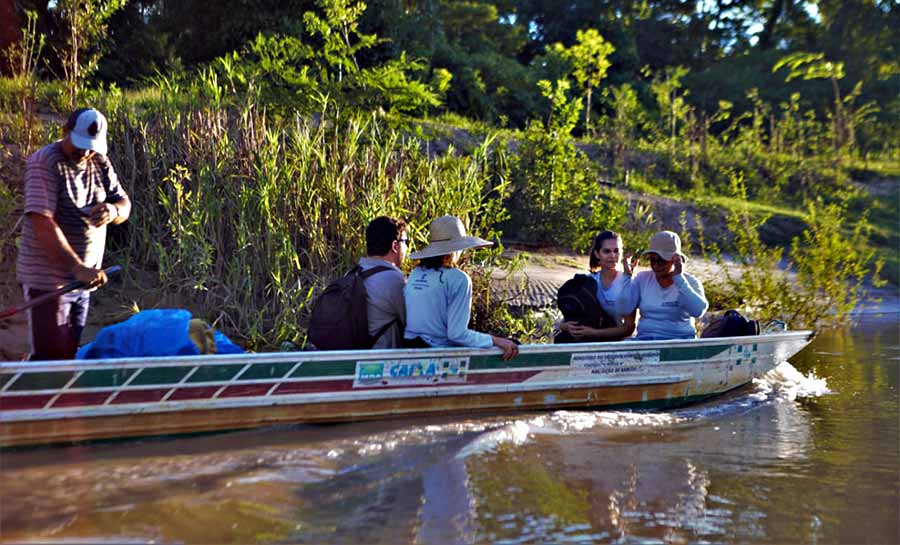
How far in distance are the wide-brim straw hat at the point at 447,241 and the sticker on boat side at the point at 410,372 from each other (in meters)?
0.65

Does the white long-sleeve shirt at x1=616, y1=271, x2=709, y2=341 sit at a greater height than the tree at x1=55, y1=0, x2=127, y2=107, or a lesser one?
lesser

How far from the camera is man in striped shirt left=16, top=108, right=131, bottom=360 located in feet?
16.7

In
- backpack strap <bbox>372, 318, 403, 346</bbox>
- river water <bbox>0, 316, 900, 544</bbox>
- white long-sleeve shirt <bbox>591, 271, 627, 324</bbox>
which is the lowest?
river water <bbox>0, 316, 900, 544</bbox>

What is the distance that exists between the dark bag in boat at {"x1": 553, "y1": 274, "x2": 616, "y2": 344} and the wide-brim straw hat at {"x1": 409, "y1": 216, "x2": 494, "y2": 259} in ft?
4.29

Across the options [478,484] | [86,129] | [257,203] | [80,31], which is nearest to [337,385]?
[478,484]

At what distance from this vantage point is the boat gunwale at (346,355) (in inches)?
200

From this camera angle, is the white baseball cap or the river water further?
the white baseball cap

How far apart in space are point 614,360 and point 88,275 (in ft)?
11.4

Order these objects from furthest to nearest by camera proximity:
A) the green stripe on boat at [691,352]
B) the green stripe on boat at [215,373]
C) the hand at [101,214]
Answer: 1. the green stripe on boat at [691,352]
2. the green stripe on boat at [215,373]
3. the hand at [101,214]

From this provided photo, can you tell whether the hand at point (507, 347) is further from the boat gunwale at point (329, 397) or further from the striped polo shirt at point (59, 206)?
the striped polo shirt at point (59, 206)

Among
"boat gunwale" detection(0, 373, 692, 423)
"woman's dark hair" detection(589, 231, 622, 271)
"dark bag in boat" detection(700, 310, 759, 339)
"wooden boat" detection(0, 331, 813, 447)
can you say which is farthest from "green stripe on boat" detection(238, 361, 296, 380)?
"dark bag in boat" detection(700, 310, 759, 339)

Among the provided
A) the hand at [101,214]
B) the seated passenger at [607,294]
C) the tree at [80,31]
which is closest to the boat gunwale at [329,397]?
the seated passenger at [607,294]

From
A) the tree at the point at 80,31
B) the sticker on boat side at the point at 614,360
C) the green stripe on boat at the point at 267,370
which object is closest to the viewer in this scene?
the green stripe on boat at the point at 267,370

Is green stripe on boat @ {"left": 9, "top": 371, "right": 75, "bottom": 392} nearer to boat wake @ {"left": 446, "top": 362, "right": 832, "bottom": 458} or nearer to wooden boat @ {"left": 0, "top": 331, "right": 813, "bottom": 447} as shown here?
wooden boat @ {"left": 0, "top": 331, "right": 813, "bottom": 447}
